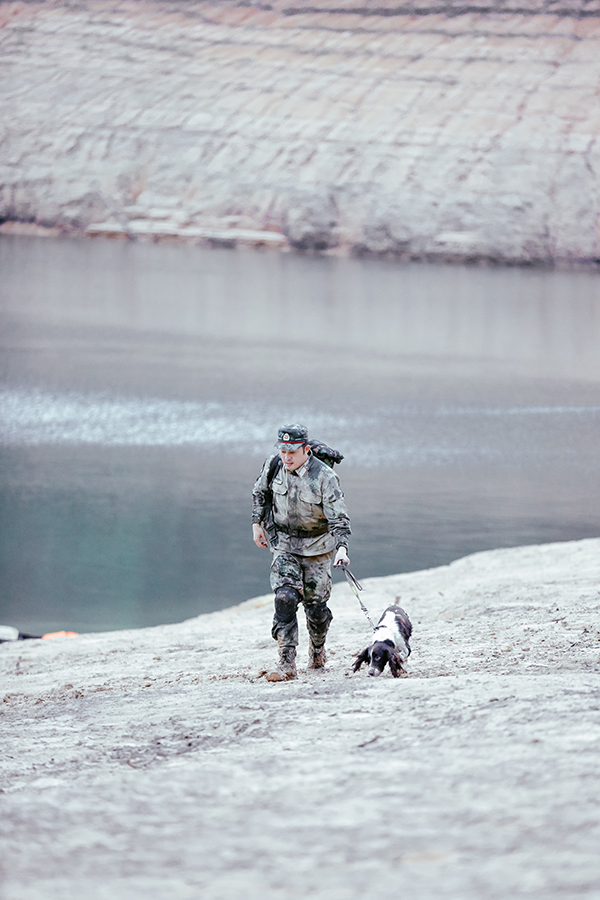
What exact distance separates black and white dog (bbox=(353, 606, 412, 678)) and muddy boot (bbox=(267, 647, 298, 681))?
1.20 ft

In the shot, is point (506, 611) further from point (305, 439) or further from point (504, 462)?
point (504, 462)

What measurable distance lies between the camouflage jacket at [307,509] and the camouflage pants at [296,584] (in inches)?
2.2

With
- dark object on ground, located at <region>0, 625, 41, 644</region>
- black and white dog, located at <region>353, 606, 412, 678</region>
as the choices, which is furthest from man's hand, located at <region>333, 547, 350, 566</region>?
dark object on ground, located at <region>0, 625, 41, 644</region>

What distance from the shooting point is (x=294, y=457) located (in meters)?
5.02

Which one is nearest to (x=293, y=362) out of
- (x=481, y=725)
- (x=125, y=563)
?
(x=125, y=563)

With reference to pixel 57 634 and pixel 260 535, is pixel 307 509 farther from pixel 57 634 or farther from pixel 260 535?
pixel 57 634

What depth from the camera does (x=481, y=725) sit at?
12.0 ft

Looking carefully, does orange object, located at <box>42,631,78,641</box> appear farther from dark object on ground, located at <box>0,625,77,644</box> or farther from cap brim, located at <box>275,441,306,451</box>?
cap brim, located at <box>275,441,306,451</box>

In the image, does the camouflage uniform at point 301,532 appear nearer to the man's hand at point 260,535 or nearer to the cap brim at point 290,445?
the man's hand at point 260,535

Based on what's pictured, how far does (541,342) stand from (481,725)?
27.8 m

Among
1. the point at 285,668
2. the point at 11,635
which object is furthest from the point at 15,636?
the point at 285,668

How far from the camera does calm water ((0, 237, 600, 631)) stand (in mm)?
12953

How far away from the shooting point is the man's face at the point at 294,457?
4996mm

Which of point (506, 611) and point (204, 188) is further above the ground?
point (204, 188)
